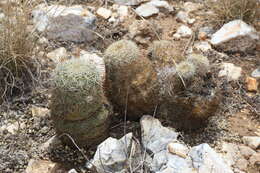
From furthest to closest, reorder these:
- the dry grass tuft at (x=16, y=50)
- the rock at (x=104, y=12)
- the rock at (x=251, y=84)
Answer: the rock at (x=104, y=12) < the rock at (x=251, y=84) < the dry grass tuft at (x=16, y=50)

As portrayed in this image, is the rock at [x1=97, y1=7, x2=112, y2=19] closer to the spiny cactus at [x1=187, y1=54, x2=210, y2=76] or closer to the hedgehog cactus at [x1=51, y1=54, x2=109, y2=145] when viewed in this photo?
the spiny cactus at [x1=187, y1=54, x2=210, y2=76]

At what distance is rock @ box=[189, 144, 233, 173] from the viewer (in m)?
2.60

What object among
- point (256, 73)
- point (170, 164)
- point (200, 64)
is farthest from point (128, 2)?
point (170, 164)

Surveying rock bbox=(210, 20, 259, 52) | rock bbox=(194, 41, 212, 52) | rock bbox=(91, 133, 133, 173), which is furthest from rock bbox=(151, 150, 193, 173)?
rock bbox=(210, 20, 259, 52)

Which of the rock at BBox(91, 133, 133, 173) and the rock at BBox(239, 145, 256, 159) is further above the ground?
the rock at BBox(91, 133, 133, 173)

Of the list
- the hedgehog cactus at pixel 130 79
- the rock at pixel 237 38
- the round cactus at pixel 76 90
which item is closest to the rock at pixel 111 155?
the round cactus at pixel 76 90

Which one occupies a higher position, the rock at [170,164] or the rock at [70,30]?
the rock at [70,30]

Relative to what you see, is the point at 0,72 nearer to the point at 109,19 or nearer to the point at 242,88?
the point at 109,19

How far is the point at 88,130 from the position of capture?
284 centimetres

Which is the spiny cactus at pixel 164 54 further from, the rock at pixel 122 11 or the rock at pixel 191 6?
the rock at pixel 191 6

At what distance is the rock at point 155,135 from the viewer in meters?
2.86

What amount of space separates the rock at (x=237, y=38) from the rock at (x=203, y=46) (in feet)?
0.17

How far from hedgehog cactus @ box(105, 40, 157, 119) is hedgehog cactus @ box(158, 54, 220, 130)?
10 cm

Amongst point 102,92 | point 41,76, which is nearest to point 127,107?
point 102,92
